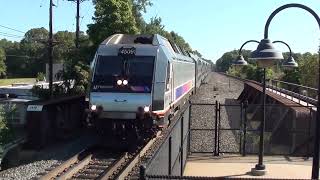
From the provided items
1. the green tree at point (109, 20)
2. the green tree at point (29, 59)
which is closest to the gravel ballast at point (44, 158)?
the green tree at point (109, 20)

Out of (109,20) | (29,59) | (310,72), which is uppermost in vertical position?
(109,20)

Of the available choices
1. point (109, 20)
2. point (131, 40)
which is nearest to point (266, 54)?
point (131, 40)

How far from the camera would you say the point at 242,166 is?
15000 mm

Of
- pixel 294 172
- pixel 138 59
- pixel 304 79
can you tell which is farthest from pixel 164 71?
pixel 304 79

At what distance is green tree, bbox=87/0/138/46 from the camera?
34531 millimetres

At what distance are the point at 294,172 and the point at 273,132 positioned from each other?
282 centimetres

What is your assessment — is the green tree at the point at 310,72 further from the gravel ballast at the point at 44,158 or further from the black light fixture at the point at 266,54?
the black light fixture at the point at 266,54

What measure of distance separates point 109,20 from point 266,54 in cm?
2427

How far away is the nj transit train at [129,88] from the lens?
16.3 meters

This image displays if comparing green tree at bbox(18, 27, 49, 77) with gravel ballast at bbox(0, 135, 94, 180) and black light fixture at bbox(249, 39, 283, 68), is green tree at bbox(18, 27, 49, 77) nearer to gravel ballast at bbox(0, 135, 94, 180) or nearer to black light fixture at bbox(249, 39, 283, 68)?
gravel ballast at bbox(0, 135, 94, 180)

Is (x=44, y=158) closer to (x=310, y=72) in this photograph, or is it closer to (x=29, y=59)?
(x=310, y=72)

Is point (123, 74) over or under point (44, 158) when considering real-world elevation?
over

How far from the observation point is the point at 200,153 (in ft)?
56.2

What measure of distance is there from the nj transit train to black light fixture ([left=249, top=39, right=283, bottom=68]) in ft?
17.6
